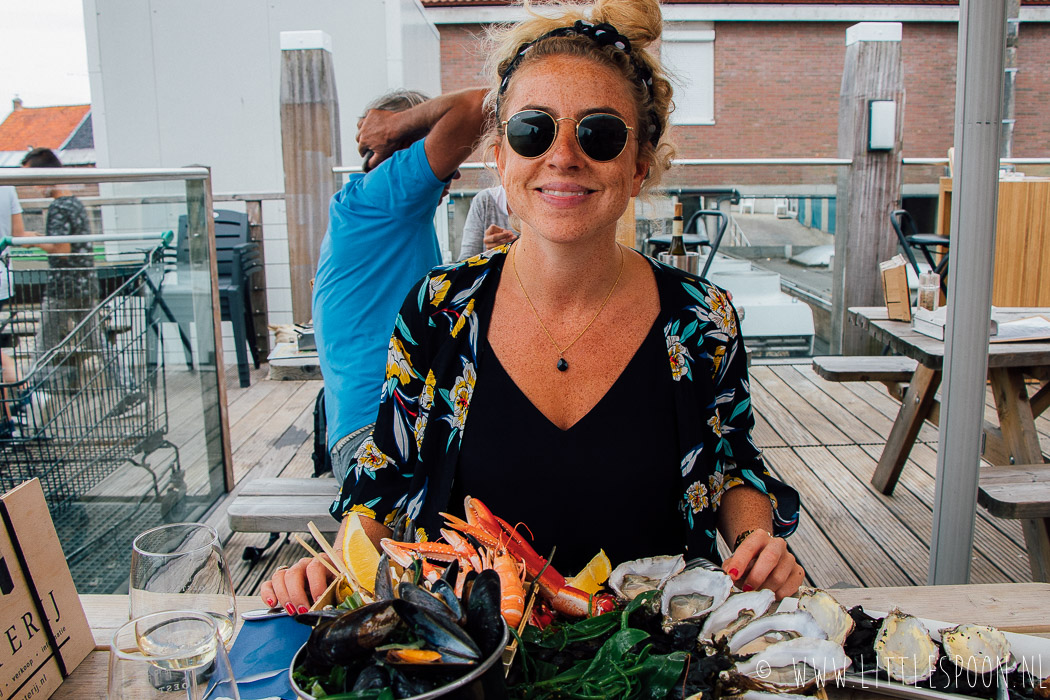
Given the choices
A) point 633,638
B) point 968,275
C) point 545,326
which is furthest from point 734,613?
point 968,275

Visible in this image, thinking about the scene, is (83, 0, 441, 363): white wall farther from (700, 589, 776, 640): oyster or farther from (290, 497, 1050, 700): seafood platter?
(700, 589, 776, 640): oyster

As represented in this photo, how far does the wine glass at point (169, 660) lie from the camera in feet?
2.31

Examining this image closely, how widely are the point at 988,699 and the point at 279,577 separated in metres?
0.98

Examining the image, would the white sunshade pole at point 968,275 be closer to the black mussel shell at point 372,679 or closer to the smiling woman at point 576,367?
the smiling woman at point 576,367

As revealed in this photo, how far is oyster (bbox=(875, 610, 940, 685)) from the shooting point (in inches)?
36.9

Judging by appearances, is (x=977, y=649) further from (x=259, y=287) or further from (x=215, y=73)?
(x=215, y=73)

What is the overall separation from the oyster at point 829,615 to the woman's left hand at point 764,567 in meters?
0.15

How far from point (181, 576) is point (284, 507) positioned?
1.71 metres

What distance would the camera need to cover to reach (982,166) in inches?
63.9

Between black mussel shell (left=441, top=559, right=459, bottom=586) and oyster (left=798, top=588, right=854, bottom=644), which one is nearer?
black mussel shell (left=441, top=559, right=459, bottom=586)

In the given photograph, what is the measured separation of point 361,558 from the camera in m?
1.09

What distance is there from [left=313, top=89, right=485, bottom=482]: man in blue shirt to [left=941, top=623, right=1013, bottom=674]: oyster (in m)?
1.76

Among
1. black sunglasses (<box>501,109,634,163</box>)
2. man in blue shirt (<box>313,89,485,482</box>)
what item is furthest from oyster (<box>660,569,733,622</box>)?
man in blue shirt (<box>313,89,485,482</box>)

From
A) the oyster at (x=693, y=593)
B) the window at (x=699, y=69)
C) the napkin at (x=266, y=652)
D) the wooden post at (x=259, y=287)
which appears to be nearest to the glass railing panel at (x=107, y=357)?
the napkin at (x=266, y=652)
